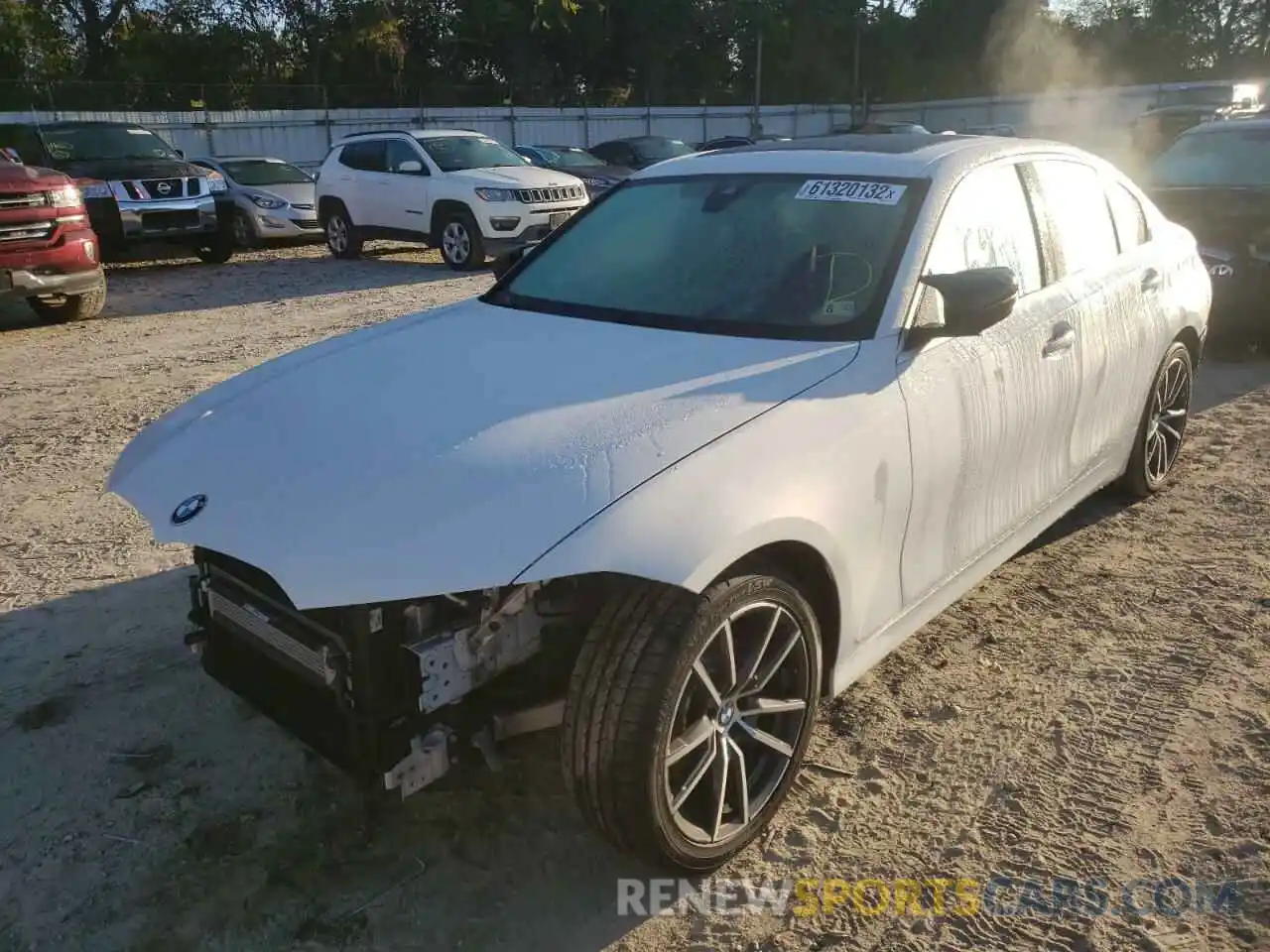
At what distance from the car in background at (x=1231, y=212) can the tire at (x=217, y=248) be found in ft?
35.5

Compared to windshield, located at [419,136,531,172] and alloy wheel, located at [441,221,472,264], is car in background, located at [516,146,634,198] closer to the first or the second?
windshield, located at [419,136,531,172]

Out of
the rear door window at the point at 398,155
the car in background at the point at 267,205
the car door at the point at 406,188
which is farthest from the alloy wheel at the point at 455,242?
the car in background at the point at 267,205

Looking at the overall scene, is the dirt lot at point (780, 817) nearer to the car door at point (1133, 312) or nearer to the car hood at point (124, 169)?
the car door at point (1133, 312)

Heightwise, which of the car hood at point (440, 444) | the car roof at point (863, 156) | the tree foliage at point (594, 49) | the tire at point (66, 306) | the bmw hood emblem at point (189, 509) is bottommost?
the tire at point (66, 306)

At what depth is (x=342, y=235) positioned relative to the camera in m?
14.8

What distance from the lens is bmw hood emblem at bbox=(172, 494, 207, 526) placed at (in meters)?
2.48

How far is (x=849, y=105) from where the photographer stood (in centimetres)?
5400

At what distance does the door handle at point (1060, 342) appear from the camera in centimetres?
360

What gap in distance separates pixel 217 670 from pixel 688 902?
138 centimetres

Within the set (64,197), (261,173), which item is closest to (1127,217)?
(64,197)

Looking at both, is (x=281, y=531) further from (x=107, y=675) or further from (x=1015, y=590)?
(x=1015, y=590)

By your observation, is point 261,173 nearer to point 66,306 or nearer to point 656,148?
point 66,306

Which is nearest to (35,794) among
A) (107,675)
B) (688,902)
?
(107,675)

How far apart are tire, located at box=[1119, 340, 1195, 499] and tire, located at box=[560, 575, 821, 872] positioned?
108 inches
